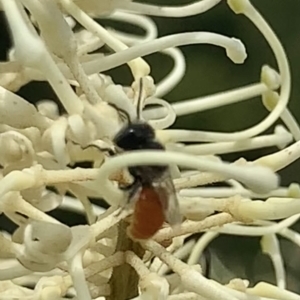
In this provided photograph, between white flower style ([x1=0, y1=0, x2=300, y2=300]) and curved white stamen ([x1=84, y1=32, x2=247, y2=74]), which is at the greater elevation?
curved white stamen ([x1=84, y1=32, x2=247, y2=74])

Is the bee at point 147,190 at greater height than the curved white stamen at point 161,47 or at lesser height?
lesser

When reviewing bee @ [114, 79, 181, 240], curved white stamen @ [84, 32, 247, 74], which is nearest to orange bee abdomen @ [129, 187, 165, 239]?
bee @ [114, 79, 181, 240]

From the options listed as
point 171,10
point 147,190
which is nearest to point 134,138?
point 147,190

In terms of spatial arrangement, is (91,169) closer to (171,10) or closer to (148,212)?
(148,212)

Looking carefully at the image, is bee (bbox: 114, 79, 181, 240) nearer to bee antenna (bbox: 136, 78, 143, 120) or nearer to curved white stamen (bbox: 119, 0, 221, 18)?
bee antenna (bbox: 136, 78, 143, 120)

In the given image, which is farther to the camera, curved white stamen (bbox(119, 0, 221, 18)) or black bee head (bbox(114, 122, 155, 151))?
curved white stamen (bbox(119, 0, 221, 18))

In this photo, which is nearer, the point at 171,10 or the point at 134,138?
the point at 134,138

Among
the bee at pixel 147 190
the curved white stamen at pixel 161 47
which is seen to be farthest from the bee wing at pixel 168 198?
the curved white stamen at pixel 161 47

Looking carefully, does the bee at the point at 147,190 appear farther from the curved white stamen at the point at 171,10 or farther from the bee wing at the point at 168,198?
the curved white stamen at the point at 171,10
